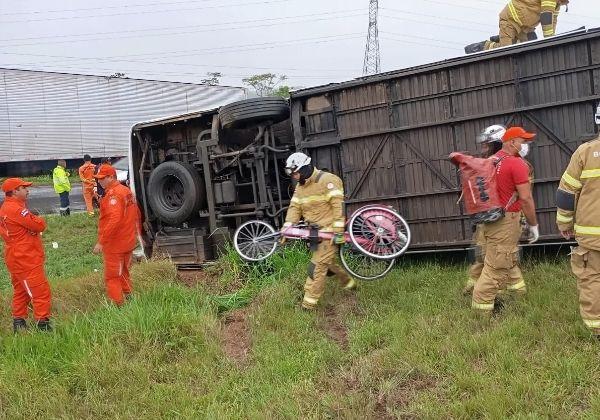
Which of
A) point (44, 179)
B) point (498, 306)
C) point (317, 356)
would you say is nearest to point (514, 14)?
point (498, 306)

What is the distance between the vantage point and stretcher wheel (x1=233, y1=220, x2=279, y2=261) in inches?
268

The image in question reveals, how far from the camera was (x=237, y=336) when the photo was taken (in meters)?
5.21

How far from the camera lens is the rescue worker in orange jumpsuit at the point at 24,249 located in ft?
18.1

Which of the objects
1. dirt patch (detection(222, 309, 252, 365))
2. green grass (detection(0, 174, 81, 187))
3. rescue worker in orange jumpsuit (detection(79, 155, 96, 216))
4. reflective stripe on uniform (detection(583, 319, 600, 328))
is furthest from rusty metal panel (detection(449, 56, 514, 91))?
green grass (detection(0, 174, 81, 187))

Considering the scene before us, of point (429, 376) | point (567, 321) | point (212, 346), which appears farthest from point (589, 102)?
point (212, 346)

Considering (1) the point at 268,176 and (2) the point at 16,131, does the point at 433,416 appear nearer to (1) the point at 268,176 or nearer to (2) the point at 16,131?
(1) the point at 268,176

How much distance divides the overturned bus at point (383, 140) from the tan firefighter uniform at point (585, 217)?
1939mm

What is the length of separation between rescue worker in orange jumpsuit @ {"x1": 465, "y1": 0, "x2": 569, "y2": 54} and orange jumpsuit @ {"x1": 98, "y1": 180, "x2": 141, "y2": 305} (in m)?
4.78

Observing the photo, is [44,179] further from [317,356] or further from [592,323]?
[592,323]

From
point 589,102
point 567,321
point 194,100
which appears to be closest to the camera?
point 567,321

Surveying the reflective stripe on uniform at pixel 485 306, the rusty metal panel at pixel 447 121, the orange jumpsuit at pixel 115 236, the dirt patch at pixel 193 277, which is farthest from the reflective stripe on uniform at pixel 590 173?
the dirt patch at pixel 193 277

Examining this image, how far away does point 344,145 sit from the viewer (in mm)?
6676

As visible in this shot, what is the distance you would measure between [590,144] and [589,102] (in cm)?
204

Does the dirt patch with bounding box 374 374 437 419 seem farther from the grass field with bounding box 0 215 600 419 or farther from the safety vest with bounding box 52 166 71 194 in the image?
the safety vest with bounding box 52 166 71 194
